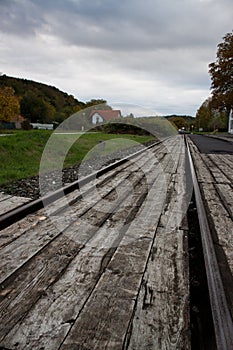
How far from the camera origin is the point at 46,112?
6066 centimetres

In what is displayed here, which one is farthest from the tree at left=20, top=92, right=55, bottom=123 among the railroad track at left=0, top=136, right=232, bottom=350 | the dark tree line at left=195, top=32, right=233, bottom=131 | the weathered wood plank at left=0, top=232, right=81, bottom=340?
the weathered wood plank at left=0, top=232, right=81, bottom=340

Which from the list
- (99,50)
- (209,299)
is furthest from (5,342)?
(99,50)

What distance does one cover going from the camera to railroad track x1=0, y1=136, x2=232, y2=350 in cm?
104

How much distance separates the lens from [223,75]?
29781 mm

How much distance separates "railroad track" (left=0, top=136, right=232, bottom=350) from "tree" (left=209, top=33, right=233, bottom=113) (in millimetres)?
30162

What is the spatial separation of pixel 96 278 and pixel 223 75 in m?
33.4

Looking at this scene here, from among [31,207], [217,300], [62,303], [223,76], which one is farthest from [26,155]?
[223,76]

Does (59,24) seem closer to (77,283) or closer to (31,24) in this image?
(31,24)

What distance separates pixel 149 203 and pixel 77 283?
1.69 meters

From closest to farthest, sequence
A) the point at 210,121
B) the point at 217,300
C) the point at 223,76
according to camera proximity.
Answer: the point at 217,300
the point at 223,76
the point at 210,121

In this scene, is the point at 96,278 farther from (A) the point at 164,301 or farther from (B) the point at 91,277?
(A) the point at 164,301

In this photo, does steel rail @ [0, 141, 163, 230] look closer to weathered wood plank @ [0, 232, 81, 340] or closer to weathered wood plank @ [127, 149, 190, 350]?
weathered wood plank @ [0, 232, 81, 340]

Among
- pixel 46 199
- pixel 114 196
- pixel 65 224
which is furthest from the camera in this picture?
pixel 114 196

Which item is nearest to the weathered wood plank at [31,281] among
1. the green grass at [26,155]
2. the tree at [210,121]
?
the green grass at [26,155]
